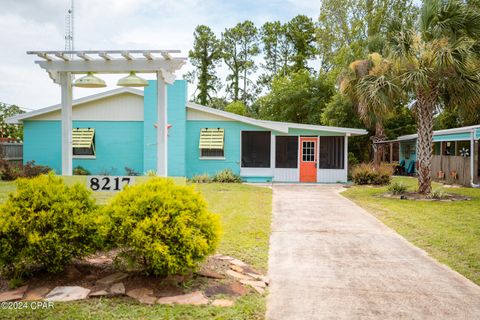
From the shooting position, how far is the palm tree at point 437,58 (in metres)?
11.3

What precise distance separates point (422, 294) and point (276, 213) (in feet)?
17.1

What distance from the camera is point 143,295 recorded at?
3.99 metres

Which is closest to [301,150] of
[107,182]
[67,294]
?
[107,182]

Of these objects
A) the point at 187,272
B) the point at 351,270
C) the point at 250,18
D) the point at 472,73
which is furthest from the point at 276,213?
the point at 250,18

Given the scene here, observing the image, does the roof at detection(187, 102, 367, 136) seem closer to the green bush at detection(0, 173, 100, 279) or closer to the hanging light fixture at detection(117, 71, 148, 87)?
the hanging light fixture at detection(117, 71, 148, 87)

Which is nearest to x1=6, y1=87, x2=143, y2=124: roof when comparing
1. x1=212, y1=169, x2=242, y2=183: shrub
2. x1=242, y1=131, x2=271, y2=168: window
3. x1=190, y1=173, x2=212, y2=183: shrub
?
x1=190, y1=173, x2=212, y2=183: shrub

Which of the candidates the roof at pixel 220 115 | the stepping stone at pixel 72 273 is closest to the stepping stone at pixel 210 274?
the stepping stone at pixel 72 273

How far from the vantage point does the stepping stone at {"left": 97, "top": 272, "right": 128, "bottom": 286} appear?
427cm

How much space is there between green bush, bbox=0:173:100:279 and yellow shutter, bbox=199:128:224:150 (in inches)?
483

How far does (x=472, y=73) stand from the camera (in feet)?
37.7

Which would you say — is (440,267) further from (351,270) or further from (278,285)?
(278,285)

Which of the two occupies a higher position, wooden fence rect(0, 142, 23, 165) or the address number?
wooden fence rect(0, 142, 23, 165)

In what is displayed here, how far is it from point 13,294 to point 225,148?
13.4m

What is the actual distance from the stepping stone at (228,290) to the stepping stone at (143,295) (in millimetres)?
553
